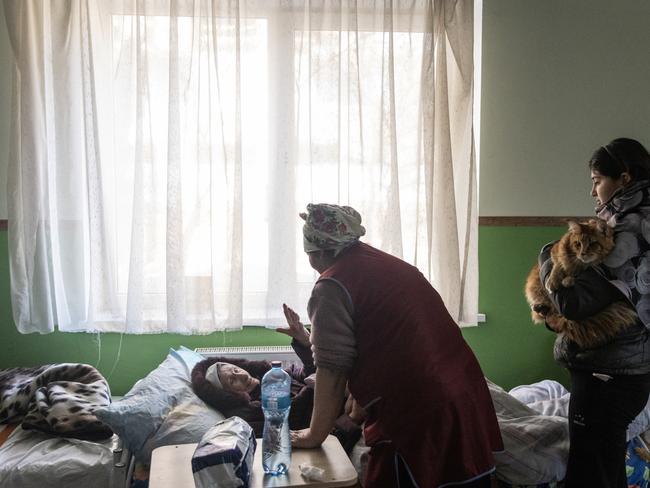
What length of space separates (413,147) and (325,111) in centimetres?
47

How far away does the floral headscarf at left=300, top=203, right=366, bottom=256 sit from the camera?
1.71 metres

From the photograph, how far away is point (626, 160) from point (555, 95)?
52.9 inches

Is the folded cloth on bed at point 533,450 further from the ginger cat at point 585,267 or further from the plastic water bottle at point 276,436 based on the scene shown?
the plastic water bottle at point 276,436

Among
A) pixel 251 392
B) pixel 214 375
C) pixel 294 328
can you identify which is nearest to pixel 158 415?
pixel 214 375

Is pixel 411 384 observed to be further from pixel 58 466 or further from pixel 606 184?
pixel 58 466

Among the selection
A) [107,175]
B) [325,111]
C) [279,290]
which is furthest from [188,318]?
[325,111]

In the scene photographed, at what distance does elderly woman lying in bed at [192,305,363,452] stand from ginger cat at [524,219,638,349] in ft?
2.63

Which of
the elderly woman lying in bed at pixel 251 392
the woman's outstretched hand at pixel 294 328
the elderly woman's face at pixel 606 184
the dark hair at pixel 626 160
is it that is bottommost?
the elderly woman lying in bed at pixel 251 392

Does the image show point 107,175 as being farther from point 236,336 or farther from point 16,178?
point 236,336

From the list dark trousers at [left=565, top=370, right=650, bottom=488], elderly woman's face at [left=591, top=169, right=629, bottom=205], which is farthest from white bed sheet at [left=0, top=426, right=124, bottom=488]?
elderly woman's face at [left=591, top=169, right=629, bottom=205]

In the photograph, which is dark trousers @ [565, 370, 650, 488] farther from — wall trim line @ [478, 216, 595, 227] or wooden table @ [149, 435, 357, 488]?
wall trim line @ [478, 216, 595, 227]

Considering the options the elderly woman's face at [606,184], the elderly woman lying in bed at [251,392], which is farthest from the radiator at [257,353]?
the elderly woman's face at [606,184]

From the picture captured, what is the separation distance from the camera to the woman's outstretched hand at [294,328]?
1883 mm

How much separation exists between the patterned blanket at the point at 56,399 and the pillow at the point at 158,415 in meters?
0.17
